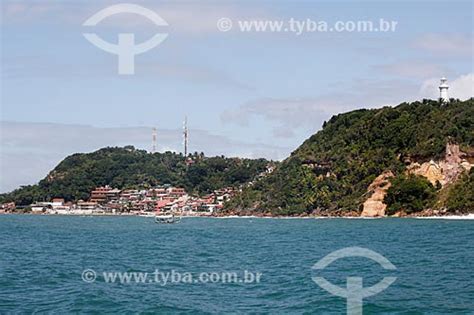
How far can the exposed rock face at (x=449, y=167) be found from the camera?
4879 inches

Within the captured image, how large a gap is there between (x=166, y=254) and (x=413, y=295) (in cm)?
2277

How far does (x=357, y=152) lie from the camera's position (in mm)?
147875

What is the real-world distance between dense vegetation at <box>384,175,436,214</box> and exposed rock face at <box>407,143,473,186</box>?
1892mm

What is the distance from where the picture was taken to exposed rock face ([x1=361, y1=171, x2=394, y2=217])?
130m

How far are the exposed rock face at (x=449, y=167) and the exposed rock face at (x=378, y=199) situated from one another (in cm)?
723

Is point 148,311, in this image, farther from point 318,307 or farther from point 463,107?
point 463,107

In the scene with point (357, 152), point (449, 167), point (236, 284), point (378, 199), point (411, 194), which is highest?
point (357, 152)

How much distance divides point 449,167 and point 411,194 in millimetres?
8559
